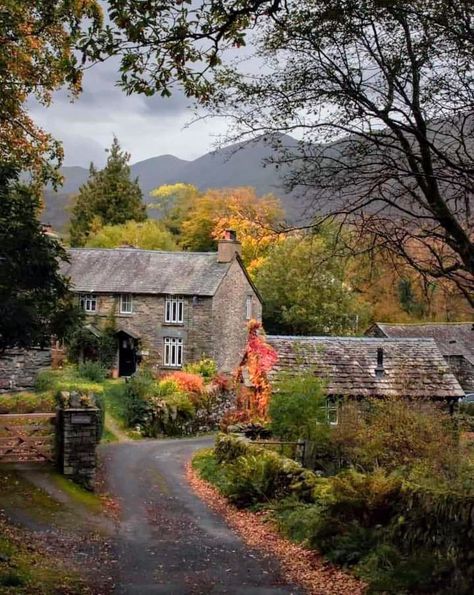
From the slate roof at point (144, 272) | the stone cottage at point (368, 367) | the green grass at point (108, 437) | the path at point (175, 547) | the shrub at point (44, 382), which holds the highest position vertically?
the slate roof at point (144, 272)

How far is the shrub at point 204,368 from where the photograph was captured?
41.2 meters

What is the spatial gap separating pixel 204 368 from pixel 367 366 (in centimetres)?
1497

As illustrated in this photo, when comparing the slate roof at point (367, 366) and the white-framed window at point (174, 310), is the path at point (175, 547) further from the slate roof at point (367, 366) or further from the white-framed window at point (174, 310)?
the white-framed window at point (174, 310)

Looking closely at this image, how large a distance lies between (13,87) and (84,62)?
25.4ft

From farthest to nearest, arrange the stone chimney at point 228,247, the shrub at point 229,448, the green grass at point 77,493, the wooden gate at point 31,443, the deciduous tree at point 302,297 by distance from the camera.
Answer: the deciduous tree at point 302,297, the stone chimney at point 228,247, the shrub at point 229,448, the wooden gate at point 31,443, the green grass at point 77,493

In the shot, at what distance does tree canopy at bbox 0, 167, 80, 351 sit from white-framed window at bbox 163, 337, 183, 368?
86.2 feet

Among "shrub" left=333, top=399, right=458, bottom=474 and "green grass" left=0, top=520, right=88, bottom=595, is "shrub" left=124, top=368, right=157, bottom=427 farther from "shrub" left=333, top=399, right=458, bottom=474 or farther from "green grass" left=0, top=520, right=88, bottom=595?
"green grass" left=0, top=520, right=88, bottom=595

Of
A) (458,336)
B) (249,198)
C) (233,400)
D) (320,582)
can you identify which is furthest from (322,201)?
(249,198)

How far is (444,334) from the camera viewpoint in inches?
2122

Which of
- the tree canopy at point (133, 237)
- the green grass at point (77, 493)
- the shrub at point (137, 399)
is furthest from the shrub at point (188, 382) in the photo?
the tree canopy at point (133, 237)

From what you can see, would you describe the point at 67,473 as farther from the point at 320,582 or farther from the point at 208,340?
the point at 208,340

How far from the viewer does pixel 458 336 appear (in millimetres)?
54031

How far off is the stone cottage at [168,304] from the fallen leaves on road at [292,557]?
24437 millimetres

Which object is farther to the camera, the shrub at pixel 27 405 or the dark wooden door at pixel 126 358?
the dark wooden door at pixel 126 358
